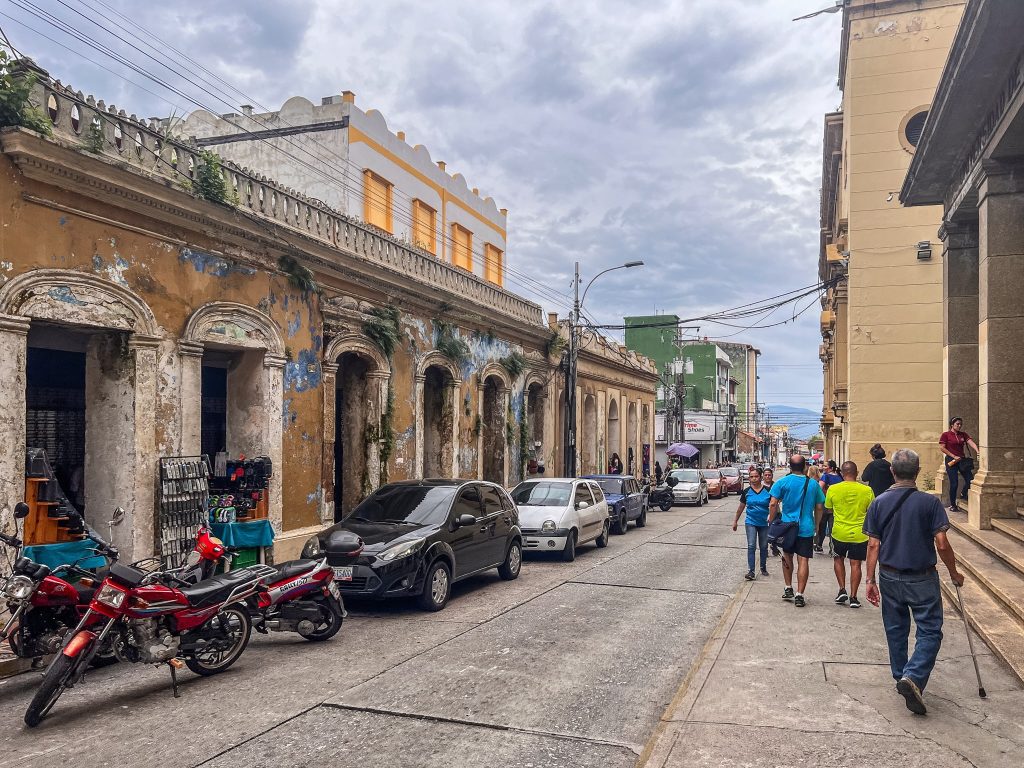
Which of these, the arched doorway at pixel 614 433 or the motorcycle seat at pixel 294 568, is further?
the arched doorway at pixel 614 433

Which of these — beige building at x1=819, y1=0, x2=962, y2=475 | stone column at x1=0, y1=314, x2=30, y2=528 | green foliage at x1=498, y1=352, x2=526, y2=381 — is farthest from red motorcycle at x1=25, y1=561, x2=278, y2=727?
beige building at x1=819, y1=0, x2=962, y2=475

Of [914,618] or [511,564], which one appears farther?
[511,564]

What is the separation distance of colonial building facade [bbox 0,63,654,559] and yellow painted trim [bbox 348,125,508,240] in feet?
20.0

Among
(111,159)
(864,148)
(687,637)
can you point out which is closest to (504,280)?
(864,148)

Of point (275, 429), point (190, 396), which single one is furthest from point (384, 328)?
point (190, 396)

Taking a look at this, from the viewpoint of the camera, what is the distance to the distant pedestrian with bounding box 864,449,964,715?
5.70 m

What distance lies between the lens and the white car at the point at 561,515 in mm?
14633

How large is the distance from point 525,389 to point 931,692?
1893cm

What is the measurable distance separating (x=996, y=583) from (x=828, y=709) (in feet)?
12.8

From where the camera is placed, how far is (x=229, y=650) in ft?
24.1

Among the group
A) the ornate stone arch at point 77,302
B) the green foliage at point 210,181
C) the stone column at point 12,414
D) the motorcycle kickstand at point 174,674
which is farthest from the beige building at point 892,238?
the stone column at point 12,414

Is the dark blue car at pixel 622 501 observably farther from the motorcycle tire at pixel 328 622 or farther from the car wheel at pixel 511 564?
the motorcycle tire at pixel 328 622

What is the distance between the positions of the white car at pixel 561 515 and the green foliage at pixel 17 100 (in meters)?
9.52

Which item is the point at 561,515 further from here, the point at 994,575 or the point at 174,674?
the point at 174,674
